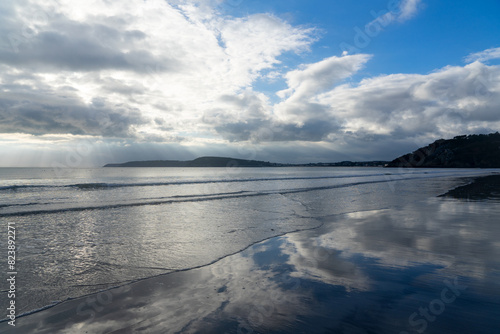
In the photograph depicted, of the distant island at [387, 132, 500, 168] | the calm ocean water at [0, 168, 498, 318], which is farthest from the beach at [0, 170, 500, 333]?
the distant island at [387, 132, 500, 168]

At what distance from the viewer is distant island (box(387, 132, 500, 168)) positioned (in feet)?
539

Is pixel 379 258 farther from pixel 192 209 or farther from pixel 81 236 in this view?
pixel 192 209

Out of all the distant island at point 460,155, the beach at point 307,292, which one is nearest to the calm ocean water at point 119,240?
the beach at point 307,292

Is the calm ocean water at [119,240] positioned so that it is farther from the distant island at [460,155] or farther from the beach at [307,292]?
the distant island at [460,155]

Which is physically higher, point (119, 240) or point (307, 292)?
point (307, 292)

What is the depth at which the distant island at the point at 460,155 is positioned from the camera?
164m

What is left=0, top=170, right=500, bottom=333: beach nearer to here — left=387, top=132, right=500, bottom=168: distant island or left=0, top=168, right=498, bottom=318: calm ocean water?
left=0, top=168, right=498, bottom=318: calm ocean water

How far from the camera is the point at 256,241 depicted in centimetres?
988

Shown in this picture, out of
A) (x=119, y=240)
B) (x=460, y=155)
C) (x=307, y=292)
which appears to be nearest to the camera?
(x=307, y=292)

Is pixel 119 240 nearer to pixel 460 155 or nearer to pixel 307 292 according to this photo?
pixel 307 292

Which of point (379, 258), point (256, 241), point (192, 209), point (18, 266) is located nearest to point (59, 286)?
point (18, 266)

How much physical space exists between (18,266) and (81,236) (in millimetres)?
3392

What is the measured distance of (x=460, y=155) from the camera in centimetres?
17175

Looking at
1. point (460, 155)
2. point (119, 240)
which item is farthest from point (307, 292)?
point (460, 155)
